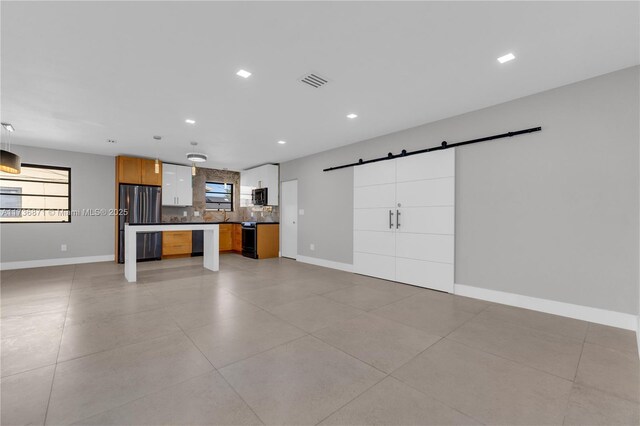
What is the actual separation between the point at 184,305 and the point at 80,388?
5.48ft

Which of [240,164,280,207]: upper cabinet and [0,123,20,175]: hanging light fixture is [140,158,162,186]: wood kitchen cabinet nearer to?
[0,123,20,175]: hanging light fixture

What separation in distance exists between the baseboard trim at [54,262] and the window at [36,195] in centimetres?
89

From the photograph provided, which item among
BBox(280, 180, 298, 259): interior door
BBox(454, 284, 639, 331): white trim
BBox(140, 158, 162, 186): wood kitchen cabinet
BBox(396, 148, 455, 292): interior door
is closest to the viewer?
BBox(454, 284, 639, 331): white trim

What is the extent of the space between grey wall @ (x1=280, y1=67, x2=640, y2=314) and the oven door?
4531 mm

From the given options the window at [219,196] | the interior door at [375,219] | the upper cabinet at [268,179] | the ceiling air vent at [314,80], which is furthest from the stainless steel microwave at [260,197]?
the ceiling air vent at [314,80]

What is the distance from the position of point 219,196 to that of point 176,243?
86.3 inches

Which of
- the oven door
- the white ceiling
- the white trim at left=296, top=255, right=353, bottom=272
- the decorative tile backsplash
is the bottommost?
the white trim at left=296, top=255, right=353, bottom=272

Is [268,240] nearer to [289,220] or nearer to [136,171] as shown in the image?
[289,220]

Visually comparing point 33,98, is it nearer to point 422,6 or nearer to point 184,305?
point 184,305

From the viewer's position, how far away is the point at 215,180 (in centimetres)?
880

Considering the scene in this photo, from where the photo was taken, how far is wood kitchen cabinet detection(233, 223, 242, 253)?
8312mm

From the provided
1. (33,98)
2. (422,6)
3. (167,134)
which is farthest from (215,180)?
(422,6)

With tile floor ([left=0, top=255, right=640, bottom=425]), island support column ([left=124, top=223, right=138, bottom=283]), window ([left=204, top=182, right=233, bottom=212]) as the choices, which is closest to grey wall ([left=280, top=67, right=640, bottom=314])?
tile floor ([left=0, top=255, right=640, bottom=425])

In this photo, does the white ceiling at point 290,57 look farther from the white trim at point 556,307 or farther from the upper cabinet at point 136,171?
the white trim at point 556,307
